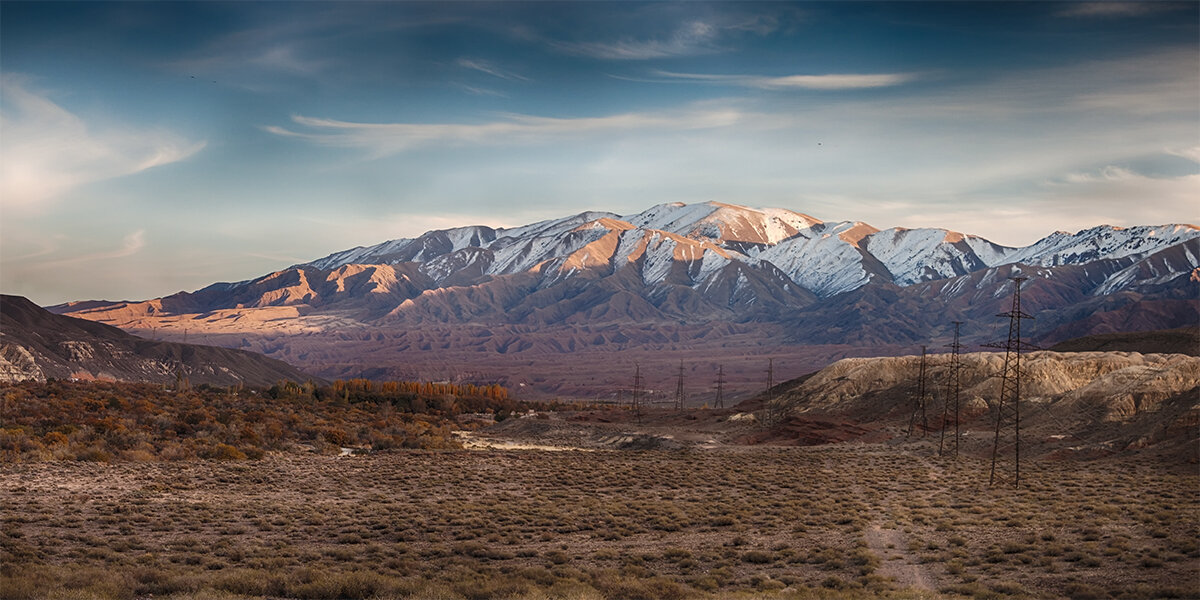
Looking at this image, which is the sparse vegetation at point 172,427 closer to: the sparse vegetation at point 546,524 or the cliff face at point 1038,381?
the sparse vegetation at point 546,524

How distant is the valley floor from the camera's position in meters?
18.8

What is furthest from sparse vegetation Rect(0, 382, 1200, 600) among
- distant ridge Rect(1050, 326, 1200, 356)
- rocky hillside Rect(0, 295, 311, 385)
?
rocky hillside Rect(0, 295, 311, 385)

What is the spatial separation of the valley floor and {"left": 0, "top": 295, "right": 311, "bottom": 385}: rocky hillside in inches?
3943

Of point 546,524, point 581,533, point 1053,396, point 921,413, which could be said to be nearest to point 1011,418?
point 1053,396

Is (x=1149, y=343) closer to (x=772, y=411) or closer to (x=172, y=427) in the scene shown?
(x=772, y=411)

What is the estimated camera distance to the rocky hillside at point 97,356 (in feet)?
429

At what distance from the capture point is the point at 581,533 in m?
27.2

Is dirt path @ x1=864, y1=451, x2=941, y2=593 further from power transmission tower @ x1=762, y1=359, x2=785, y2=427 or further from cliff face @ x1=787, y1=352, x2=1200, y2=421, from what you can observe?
power transmission tower @ x1=762, y1=359, x2=785, y2=427

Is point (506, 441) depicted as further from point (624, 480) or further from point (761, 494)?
point (761, 494)

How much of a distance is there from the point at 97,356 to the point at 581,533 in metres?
147

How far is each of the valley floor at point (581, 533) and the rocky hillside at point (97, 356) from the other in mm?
100161

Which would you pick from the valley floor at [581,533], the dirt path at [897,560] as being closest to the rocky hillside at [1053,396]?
the valley floor at [581,533]

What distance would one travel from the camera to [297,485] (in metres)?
37.5

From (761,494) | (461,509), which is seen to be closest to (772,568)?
(461,509)
